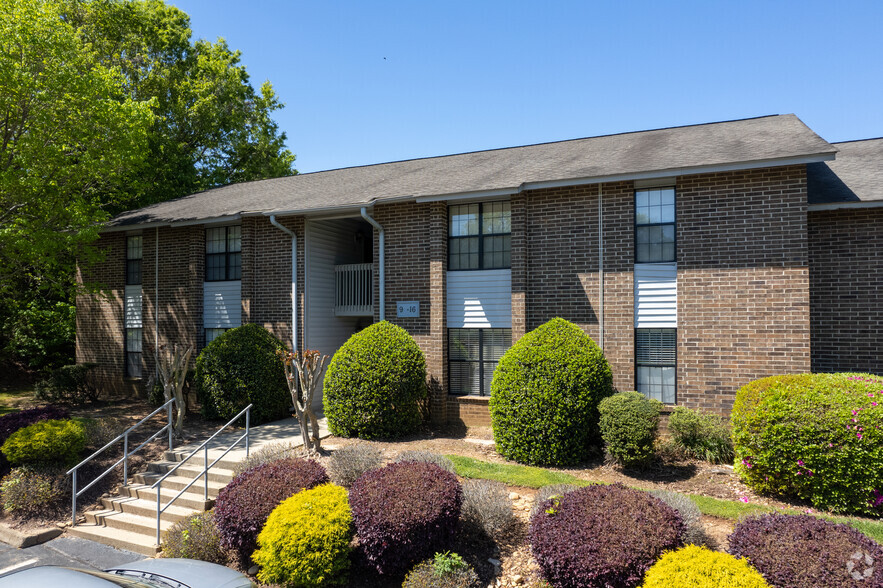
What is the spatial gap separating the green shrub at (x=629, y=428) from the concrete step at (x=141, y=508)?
23.2ft

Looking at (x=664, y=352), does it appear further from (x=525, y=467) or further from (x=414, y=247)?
(x=414, y=247)

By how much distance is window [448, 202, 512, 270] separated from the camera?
1263cm

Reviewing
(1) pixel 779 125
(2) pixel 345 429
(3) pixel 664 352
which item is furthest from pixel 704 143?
(2) pixel 345 429

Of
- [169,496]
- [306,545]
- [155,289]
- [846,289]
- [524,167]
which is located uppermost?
[524,167]

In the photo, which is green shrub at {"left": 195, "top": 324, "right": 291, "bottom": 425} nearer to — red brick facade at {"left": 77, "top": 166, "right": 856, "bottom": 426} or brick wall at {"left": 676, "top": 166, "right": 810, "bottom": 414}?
red brick facade at {"left": 77, "top": 166, "right": 856, "bottom": 426}

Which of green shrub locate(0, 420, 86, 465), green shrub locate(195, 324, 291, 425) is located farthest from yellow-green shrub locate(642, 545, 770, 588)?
green shrub locate(0, 420, 86, 465)

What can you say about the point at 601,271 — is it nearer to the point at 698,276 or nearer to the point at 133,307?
the point at 698,276

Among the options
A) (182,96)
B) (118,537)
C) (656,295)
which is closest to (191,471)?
(118,537)

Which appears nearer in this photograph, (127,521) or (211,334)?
(127,521)

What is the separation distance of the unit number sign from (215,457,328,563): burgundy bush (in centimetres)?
555

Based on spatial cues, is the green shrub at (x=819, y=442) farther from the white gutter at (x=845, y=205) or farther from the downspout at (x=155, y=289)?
the downspout at (x=155, y=289)

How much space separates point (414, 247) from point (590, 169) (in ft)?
14.8

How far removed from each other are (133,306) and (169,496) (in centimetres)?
1002

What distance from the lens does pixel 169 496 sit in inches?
375
